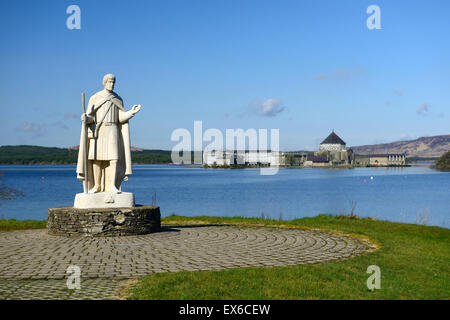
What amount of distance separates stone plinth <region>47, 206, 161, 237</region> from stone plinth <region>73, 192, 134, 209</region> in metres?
0.38

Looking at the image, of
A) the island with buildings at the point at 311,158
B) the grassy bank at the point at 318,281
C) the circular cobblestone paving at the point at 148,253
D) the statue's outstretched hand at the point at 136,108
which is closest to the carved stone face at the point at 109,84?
the statue's outstretched hand at the point at 136,108

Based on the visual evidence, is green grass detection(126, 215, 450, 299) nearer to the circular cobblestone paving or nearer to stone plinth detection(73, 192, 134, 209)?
the circular cobblestone paving

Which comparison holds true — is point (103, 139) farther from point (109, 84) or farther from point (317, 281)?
point (317, 281)

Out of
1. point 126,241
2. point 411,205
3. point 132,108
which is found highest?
point 132,108

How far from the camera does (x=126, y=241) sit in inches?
409

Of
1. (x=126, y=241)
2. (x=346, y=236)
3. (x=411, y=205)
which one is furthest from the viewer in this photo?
(x=411, y=205)

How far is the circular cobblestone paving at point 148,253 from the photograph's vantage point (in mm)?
7074

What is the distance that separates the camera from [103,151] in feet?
39.7
